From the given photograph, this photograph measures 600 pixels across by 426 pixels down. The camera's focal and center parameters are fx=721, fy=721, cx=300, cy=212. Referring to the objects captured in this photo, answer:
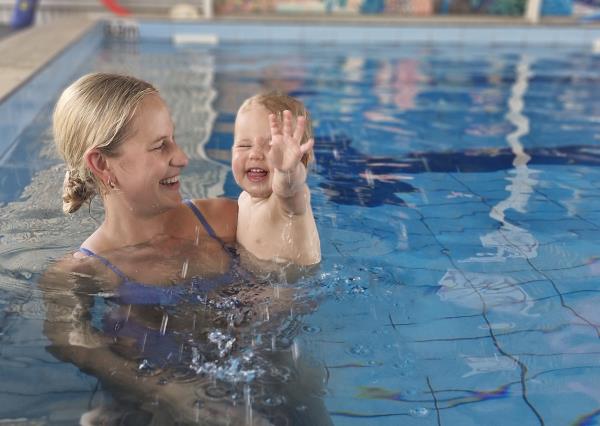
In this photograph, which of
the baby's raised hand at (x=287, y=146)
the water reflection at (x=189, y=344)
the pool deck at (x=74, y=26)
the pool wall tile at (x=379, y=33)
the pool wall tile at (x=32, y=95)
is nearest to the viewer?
the water reflection at (x=189, y=344)

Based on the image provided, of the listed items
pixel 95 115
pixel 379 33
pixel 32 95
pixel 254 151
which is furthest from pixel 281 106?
pixel 379 33

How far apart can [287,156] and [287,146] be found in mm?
30

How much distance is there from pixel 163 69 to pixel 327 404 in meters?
7.73

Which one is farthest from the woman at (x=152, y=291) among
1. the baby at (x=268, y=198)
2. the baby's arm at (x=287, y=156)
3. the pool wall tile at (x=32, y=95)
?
the pool wall tile at (x=32, y=95)

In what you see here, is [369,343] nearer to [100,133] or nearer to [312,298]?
[312,298]

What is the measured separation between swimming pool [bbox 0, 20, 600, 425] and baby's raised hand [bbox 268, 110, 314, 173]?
535 mm

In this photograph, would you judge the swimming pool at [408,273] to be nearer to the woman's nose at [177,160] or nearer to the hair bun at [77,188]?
the hair bun at [77,188]

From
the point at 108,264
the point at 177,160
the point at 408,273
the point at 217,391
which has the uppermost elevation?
the point at 177,160

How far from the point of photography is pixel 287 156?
2.11 m

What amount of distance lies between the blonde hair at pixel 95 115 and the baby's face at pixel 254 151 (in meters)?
0.34

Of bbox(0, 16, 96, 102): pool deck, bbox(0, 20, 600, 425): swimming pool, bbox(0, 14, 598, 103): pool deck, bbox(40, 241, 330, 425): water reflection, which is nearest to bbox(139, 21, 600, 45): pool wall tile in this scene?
bbox(0, 14, 598, 103): pool deck

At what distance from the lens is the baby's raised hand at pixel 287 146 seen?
6.88 ft

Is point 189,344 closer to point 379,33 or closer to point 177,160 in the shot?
point 177,160

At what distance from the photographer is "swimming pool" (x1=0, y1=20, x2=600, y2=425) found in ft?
6.64
